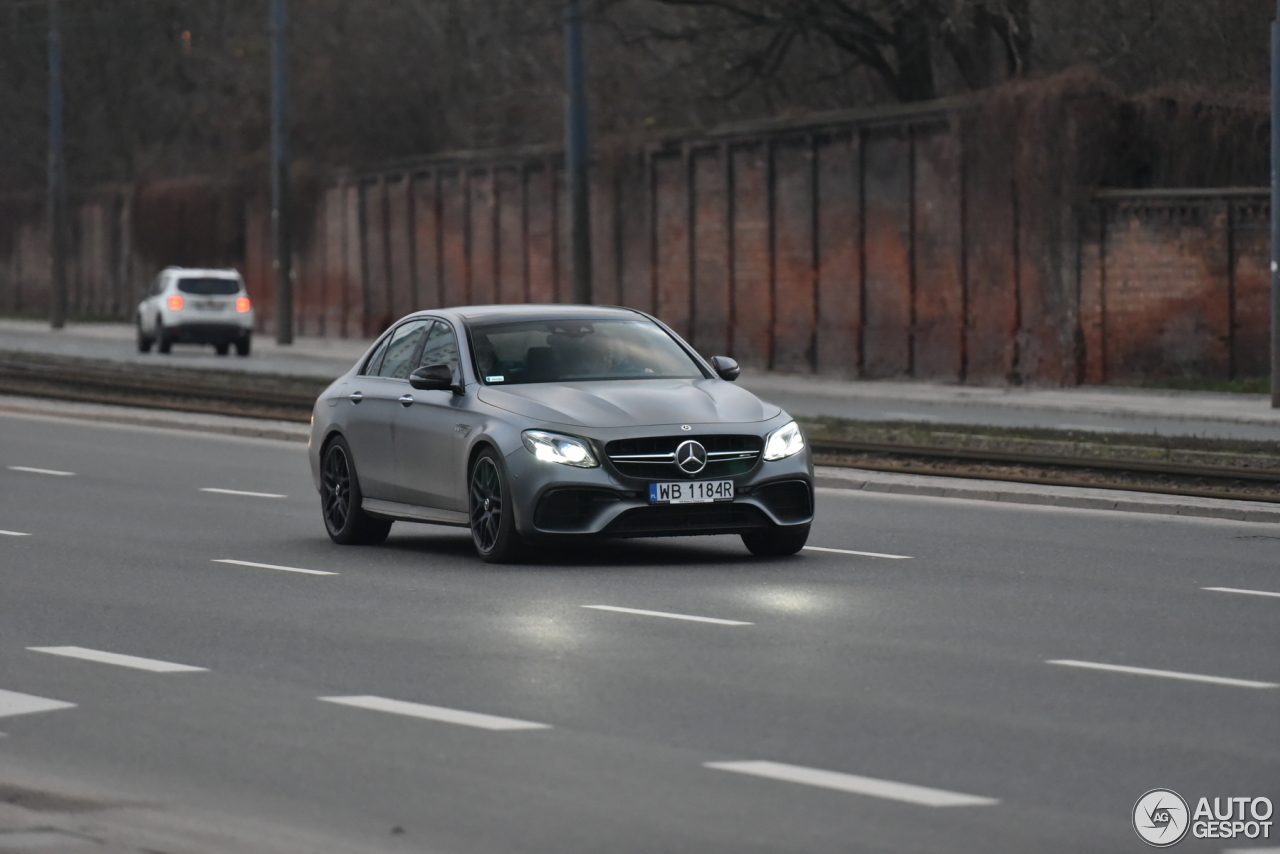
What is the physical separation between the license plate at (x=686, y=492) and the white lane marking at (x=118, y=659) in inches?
147

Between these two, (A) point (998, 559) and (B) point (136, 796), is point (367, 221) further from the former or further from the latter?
(B) point (136, 796)

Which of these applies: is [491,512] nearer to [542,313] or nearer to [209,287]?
[542,313]

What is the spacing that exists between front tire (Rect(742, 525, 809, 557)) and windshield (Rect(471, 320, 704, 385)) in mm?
1052

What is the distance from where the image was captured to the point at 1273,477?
19.5 metres

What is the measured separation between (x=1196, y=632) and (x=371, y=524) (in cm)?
616

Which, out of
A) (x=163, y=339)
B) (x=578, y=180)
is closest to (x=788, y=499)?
(x=578, y=180)

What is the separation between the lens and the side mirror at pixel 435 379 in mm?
14586

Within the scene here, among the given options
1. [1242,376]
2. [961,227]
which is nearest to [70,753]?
[1242,376]

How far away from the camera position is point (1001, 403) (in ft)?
107

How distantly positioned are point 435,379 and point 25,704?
18.6 feet

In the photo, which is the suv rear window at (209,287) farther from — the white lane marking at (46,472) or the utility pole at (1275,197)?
the white lane marking at (46,472)

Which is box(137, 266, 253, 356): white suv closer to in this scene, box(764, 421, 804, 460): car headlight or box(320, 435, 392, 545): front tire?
box(320, 435, 392, 545): front tire

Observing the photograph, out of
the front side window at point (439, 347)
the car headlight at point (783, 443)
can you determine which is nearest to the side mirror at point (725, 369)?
the car headlight at point (783, 443)

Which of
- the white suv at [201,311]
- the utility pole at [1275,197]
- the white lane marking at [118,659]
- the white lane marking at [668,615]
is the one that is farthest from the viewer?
the white suv at [201,311]
